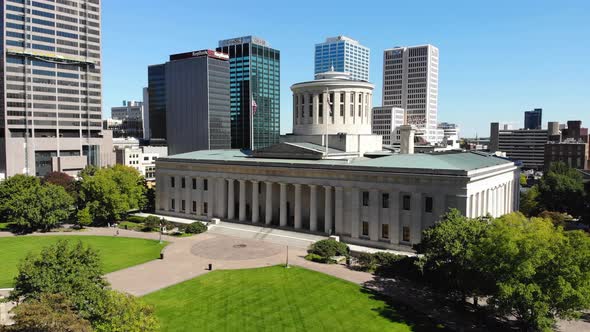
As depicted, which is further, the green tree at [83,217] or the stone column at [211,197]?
the stone column at [211,197]

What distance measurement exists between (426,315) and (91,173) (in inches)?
3204

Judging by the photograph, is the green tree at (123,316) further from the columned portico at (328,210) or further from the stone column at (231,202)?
the stone column at (231,202)

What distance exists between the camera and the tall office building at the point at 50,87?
129m

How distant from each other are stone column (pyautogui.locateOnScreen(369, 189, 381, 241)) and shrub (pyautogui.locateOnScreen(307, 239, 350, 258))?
5.86m

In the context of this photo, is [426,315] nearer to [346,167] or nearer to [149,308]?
[149,308]

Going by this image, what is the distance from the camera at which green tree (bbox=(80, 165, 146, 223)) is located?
238ft

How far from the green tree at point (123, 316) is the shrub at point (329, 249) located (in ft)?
93.9

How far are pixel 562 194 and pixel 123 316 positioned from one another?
278 ft

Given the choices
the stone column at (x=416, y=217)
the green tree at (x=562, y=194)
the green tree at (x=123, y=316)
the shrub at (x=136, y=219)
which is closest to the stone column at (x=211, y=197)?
the shrub at (x=136, y=219)

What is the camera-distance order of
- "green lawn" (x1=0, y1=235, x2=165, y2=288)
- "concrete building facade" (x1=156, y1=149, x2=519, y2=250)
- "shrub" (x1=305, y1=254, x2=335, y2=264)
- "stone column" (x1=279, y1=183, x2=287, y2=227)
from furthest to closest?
"stone column" (x1=279, y1=183, x2=287, y2=227) < "concrete building facade" (x1=156, y1=149, x2=519, y2=250) < "shrub" (x1=305, y1=254, x2=335, y2=264) < "green lawn" (x1=0, y1=235, x2=165, y2=288)

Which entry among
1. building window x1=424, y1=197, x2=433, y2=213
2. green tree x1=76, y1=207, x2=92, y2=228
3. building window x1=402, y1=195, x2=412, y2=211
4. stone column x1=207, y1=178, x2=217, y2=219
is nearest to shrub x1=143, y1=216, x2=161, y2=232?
stone column x1=207, y1=178, x2=217, y2=219

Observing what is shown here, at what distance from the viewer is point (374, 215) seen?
57250 mm

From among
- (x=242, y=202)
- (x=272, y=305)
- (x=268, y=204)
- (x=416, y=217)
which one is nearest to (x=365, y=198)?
(x=416, y=217)

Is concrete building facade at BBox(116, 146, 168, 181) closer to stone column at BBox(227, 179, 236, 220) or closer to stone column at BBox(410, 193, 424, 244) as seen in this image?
stone column at BBox(227, 179, 236, 220)
